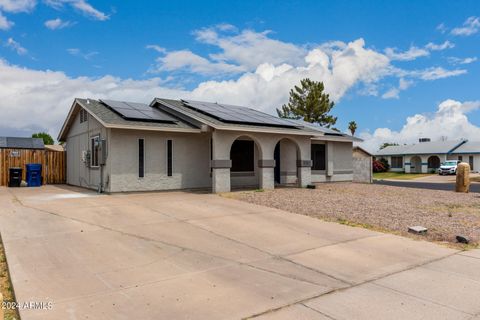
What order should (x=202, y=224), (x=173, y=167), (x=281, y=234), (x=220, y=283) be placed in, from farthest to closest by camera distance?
(x=173, y=167) < (x=202, y=224) < (x=281, y=234) < (x=220, y=283)

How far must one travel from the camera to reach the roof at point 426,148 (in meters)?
45.9

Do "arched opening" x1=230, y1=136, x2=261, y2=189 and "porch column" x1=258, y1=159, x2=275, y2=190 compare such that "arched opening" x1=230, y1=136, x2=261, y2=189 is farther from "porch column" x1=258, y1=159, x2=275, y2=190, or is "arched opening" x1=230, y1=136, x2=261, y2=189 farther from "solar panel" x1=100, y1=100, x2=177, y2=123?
"solar panel" x1=100, y1=100, x2=177, y2=123

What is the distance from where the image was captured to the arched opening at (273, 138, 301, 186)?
62.6 feet

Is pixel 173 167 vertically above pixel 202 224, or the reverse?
pixel 173 167

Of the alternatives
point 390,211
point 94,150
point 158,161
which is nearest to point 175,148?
point 158,161

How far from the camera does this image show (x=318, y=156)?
21344 mm

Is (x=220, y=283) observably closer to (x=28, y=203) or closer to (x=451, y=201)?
(x=28, y=203)

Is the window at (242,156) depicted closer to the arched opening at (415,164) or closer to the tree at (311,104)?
the tree at (311,104)

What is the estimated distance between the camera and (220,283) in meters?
4.91

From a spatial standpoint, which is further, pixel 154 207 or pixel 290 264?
pixel 154 207

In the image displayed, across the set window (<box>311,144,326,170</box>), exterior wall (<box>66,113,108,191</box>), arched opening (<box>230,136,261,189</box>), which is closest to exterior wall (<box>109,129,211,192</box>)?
exterior wall (<box>66,113,108,191</box>)

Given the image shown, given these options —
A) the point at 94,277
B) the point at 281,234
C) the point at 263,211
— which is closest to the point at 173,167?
the point at 263,211

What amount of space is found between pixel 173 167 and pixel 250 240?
8.63 meters

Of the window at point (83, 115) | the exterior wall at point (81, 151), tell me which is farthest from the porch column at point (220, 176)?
the window at point (83, 115)
